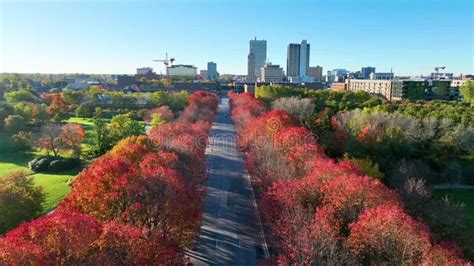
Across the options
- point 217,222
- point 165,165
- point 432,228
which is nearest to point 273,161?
point 217,222

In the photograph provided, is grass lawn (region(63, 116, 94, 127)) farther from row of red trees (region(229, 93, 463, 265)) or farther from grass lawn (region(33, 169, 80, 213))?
row of red trees (region(229, 93, 463, 265))

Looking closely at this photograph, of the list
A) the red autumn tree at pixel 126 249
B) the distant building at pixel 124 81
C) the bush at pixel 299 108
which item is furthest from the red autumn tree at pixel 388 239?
the distant building at pixel 124 81

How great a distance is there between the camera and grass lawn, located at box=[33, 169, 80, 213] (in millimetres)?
34487

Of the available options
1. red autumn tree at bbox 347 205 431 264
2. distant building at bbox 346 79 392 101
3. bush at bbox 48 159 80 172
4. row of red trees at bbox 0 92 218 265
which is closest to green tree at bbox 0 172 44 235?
row of red trees at bbox 0 92 218 265

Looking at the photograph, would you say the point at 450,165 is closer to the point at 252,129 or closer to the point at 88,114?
the point at 252,129

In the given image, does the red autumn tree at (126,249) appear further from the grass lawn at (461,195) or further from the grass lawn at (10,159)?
the grass lawn at (10,159)

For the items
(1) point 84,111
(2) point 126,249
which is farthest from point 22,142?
(2) point 126,249

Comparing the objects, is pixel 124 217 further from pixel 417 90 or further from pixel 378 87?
pixel 378 87

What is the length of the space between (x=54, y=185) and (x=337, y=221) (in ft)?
101

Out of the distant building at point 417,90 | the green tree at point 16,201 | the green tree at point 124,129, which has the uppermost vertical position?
the distant building at point 417,90

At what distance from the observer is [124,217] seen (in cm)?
2091

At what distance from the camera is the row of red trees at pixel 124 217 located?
15.1m

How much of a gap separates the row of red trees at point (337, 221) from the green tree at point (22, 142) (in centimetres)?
3832

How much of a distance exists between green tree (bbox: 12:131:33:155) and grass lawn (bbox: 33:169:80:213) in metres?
11.4
